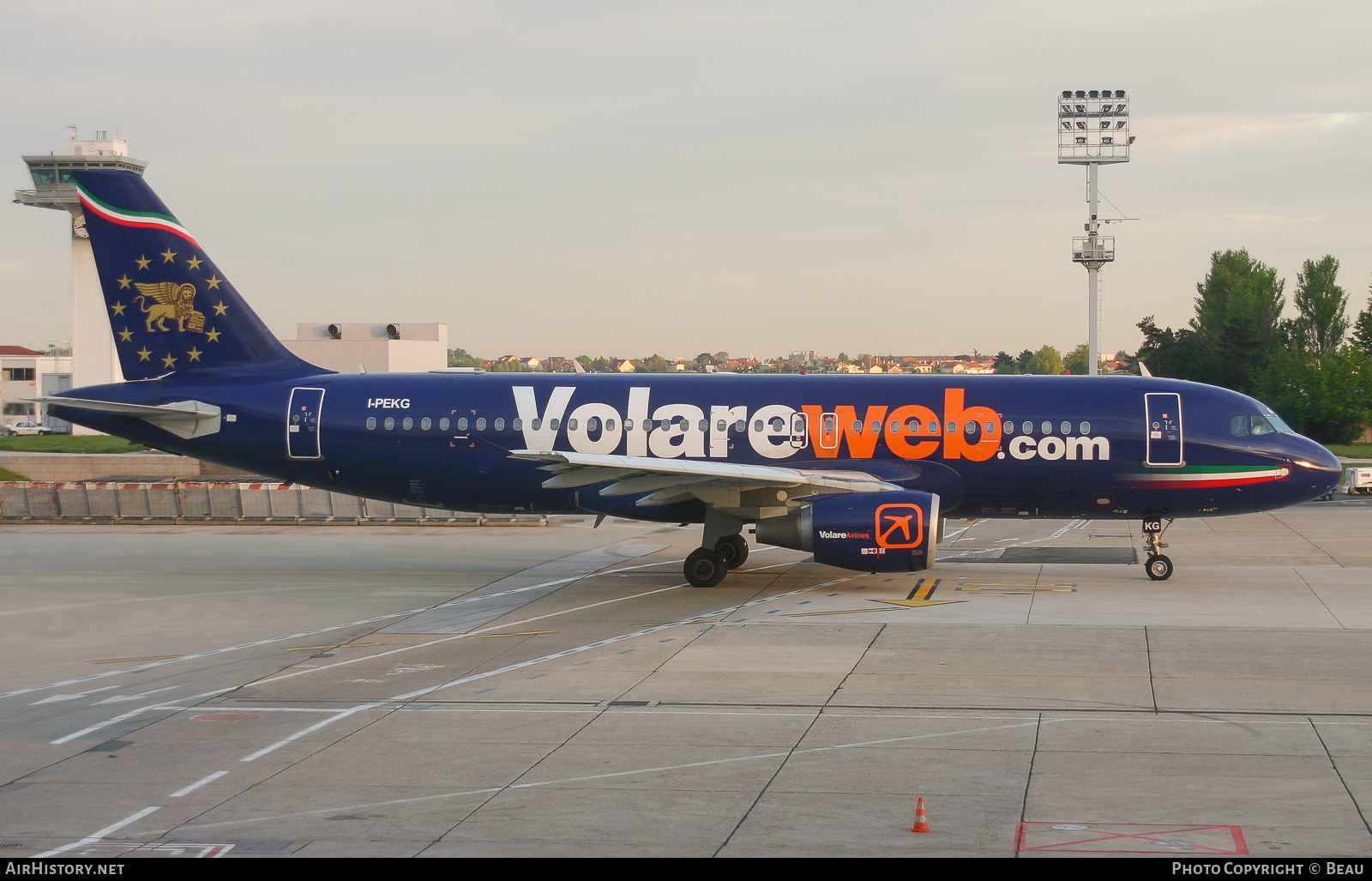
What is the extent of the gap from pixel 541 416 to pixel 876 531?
27.0 feet

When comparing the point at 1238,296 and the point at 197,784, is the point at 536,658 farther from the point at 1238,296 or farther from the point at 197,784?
the point at 1238,296

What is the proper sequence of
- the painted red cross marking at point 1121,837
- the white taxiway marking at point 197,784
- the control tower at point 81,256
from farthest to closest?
the control tower at point 81,256, the white taxiway marking at point 197,784, the painted red cross marking at point 1121,837

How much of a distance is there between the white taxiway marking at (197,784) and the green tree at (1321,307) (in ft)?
356

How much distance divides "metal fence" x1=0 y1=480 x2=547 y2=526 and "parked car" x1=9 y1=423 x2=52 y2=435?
219 ft

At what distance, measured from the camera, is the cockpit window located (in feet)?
80.1

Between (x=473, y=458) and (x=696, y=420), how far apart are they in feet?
16.7

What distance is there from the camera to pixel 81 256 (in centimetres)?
8550

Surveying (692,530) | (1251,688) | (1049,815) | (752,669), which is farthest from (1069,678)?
(692,530)

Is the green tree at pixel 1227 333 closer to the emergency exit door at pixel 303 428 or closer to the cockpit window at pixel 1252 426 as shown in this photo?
the cockpit window at pixel 1252 426

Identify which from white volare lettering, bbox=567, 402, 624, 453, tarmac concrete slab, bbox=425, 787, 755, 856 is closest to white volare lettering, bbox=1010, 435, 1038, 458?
white volare lettering, bbox=567, 402, 624, 453

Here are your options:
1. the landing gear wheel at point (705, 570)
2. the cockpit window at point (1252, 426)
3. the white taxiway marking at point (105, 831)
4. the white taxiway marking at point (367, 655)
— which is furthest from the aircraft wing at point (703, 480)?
the white taxiway marking at point (105, 831)

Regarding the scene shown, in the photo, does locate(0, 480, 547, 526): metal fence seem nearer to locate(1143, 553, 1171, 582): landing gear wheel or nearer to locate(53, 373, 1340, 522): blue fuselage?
locate(53, 373, 1340, 522): blue fuselage

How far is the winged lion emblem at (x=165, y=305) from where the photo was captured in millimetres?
27062
